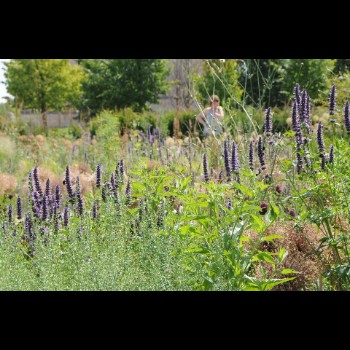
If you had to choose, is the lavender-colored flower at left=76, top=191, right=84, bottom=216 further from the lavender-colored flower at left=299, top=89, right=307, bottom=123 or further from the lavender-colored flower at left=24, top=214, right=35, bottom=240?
the lavender-colored flower at left=299, top=89, right=307, bottom=123

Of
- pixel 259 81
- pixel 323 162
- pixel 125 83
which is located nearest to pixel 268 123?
pixel 323 162

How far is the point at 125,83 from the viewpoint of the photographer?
70.7 ft

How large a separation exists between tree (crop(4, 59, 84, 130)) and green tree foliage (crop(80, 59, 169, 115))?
→ 96 centimetres

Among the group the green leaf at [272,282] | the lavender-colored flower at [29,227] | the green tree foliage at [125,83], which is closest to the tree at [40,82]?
the green tree foliage at [125,83]

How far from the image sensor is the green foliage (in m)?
22.6

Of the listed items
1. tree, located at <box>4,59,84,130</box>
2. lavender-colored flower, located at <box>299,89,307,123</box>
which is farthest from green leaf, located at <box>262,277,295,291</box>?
tree, located at <box>4,59,84,130</box>

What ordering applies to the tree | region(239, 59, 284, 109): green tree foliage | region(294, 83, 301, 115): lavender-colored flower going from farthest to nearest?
the tree → region(239, 59, 284, 109): green tree foliage → region(294, 83, 301, 115): lavender-colored flower

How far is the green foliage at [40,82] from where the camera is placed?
22.6 m

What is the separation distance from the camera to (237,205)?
343 cm

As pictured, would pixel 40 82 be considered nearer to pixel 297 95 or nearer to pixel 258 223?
pixel 297 95

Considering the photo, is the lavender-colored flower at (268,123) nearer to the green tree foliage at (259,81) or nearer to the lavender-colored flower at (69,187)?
the green tree foliage at (259,81)

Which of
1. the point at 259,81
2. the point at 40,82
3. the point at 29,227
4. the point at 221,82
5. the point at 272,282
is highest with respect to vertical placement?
the point at 40,82
